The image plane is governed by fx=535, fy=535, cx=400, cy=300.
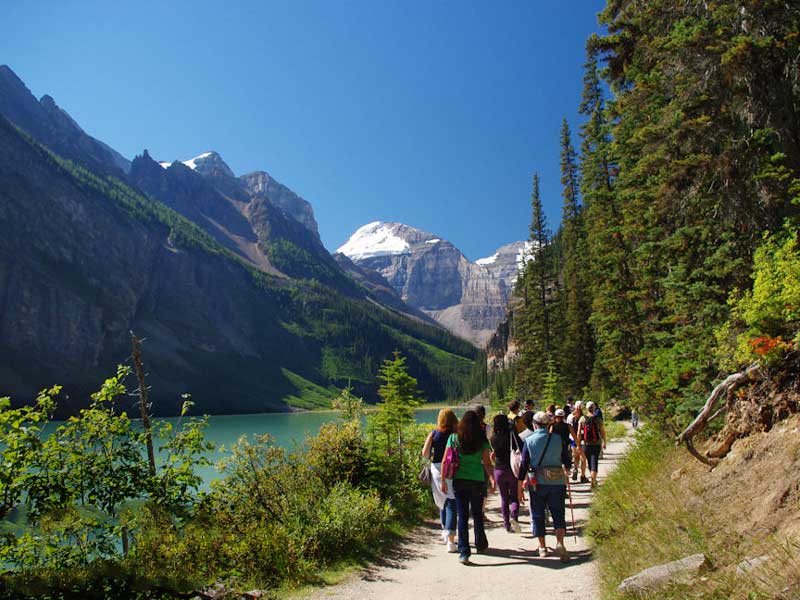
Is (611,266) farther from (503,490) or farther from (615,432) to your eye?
(503,490)

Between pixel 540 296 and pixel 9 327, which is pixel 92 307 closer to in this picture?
pixel 9 327

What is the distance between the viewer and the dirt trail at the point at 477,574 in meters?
6.66

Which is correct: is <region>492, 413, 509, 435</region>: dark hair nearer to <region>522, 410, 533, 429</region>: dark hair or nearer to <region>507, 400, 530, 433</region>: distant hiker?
<region>507, 400, 530, 433</region>: distant hiker

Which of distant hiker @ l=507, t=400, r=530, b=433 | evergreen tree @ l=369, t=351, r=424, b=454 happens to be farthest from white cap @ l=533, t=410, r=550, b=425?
evergreen tree @ l=369, t=351, r=424, b=454

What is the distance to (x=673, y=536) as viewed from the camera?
20.7 feet

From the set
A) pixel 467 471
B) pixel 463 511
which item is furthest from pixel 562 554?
pixel 467 471

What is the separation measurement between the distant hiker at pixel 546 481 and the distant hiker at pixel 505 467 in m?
1.33

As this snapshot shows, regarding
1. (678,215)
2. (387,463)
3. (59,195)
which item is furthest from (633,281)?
(59,195)

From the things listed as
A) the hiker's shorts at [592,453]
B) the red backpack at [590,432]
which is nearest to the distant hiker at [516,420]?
the red backpack at [590,432]

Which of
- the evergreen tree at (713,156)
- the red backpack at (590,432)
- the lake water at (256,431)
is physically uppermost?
the evergreen tree at (713,156)

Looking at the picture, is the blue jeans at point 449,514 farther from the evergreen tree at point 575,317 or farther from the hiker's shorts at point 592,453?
the evergreen tree at point 575,317

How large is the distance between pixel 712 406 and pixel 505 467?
3567 mm

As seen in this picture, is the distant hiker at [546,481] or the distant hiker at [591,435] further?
the distant hiker at [591,435]

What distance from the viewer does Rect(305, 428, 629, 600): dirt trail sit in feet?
21.8
